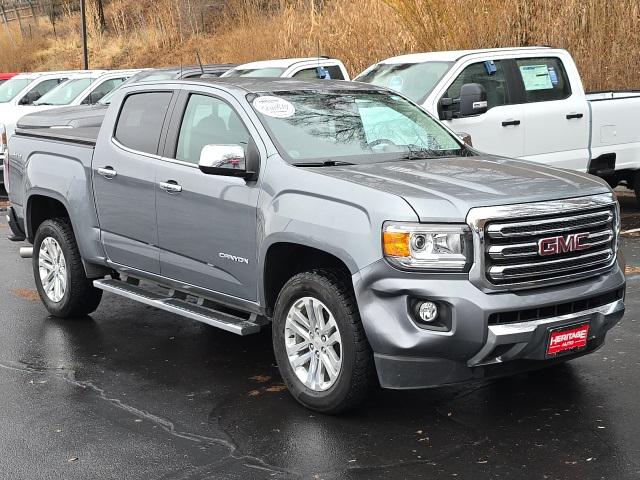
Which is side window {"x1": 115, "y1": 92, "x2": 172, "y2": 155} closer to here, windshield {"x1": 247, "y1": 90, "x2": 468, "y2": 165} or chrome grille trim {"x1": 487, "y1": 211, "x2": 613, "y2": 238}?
windshield {"x1": 247, "y1": 90, "x2": 468, "y2": 165}

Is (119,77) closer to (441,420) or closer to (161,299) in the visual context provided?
(161,299)

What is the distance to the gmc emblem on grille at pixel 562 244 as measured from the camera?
5.18 metres

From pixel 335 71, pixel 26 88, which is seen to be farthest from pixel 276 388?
pixel 26 88

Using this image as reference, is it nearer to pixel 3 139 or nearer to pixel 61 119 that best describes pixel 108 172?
pixel 61 119

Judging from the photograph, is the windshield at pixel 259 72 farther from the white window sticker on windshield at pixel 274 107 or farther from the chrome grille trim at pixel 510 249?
the chrome grille trim at pixel 510 249

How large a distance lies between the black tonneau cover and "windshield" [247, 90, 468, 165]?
1.80 m

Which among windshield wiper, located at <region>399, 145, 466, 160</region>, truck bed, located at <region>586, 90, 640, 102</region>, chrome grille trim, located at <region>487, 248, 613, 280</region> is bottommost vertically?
truck bed, located at <region>586, 90, 640, 102</region>

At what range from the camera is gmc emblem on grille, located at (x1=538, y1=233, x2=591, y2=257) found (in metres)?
Result: 5.18

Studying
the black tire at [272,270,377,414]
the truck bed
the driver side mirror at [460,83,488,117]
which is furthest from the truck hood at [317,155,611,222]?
the truck bed

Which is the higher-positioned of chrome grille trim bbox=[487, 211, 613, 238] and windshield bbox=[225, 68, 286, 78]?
chrome grille trim bbox=[487, 211, 613, 238]

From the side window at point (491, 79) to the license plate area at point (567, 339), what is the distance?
20.5 feet

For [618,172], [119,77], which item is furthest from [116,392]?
[119,77]

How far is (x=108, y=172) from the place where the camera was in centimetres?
713

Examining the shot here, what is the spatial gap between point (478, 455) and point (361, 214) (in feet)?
4.31
